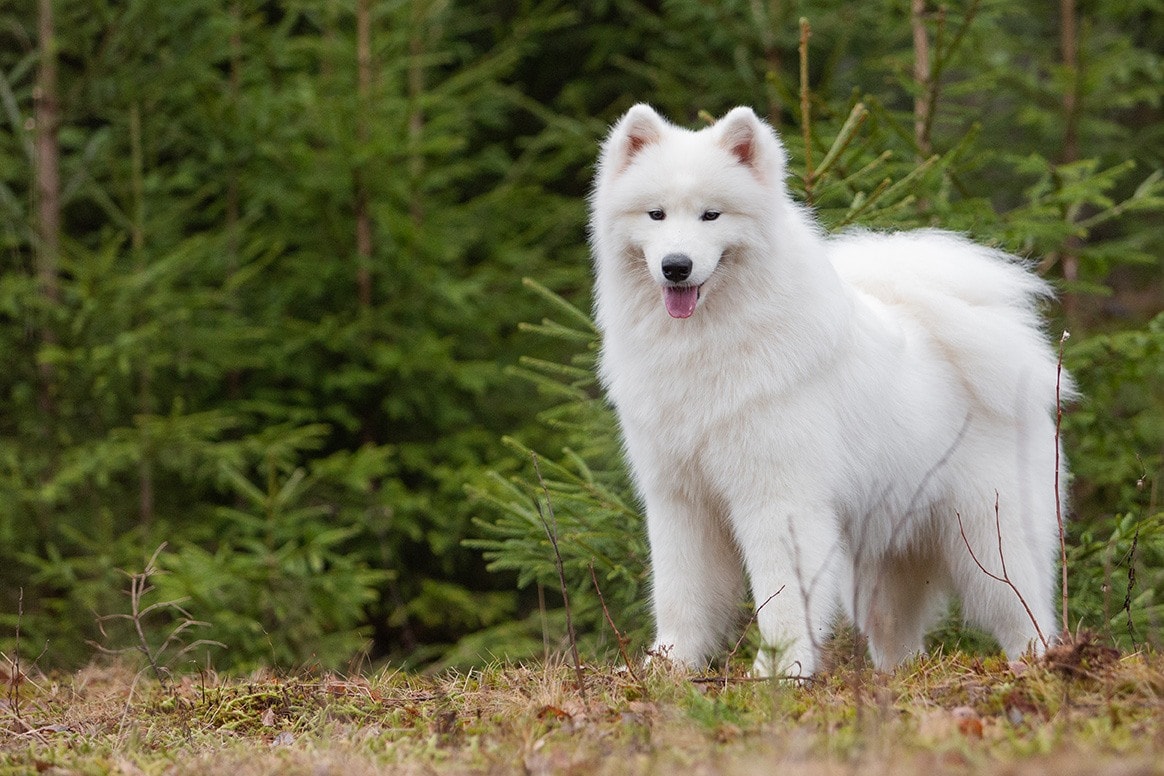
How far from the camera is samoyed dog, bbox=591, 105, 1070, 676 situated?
3621 mm

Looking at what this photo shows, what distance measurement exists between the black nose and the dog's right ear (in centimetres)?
52

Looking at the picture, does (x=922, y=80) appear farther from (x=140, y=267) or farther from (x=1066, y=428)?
(x=140, y=267)

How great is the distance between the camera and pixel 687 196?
144 inches

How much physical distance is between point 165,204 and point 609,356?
4953 mm

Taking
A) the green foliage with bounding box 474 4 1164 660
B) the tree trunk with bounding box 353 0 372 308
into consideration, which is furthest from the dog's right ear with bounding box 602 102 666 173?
the tree trunk with bounding box 353 0 372 308

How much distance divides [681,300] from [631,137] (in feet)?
2.08

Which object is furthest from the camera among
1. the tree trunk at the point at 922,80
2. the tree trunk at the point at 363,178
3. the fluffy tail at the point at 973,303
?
the tree trunk at the point at 363,178

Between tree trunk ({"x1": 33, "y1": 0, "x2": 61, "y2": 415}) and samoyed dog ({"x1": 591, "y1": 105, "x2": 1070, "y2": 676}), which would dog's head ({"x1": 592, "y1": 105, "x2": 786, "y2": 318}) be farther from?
tree trunk ({"x1": 33, "y1": 0, "x2": 61, "y2": 415})

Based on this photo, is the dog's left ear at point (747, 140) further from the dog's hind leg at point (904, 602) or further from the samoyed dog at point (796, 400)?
the dog's hind leg at point (904, 602)

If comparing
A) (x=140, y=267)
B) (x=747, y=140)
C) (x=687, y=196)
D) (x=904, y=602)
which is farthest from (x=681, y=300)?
(x=140, y=267)

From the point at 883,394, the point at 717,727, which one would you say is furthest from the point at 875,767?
the point at 883,394

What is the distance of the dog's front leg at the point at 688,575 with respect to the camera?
391cm

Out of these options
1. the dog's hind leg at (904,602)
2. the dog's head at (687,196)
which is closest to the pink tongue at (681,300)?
the dog's head at (687,196)

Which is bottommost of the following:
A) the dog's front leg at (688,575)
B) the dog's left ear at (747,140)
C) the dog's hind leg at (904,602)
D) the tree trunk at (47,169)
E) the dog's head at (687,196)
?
the dog's hind leg at (904,602)
